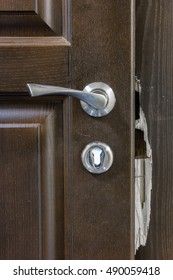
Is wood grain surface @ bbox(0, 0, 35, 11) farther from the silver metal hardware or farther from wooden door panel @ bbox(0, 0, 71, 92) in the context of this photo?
the silver metal hardware

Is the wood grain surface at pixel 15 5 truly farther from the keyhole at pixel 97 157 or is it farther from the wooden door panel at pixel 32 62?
the keyhole at pixel 97 157

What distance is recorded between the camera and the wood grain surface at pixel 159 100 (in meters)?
0.60

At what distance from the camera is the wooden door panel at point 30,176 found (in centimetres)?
56

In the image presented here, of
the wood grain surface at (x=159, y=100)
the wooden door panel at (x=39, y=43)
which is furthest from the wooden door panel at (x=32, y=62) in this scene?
the wood grain surface at (x=159, y=100)

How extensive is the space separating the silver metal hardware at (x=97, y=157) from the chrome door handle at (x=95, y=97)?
0.14 feet

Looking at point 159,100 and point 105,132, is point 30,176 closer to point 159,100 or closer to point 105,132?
point 105,132

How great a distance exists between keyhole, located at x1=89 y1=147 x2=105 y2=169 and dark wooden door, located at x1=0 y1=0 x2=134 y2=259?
0.05 ft

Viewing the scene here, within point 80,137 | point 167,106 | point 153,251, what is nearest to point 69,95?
point 80,137

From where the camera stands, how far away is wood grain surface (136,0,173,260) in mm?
596

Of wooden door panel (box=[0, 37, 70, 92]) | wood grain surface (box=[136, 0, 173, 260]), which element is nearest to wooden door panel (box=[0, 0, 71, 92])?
wooden door panel (box=[0, 37, 70, 92])

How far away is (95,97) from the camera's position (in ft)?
1.73

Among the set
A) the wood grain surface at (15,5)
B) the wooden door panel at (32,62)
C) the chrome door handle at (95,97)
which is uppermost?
the wood grain surface at (15,5)

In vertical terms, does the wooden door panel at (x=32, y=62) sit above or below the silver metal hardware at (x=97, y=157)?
above
